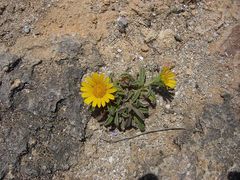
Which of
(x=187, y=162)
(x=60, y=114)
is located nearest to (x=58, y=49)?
(x=60, y=114)

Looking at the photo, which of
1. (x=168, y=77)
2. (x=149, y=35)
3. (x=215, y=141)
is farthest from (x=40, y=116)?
(x=215, y=141)

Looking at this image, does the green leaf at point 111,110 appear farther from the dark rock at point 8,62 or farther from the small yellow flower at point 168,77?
the dark rock at point 8,62

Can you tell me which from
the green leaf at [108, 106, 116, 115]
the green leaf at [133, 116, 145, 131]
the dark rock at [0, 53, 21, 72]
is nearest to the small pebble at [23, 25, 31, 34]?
the dark rock at [0, 53, 21, 72]

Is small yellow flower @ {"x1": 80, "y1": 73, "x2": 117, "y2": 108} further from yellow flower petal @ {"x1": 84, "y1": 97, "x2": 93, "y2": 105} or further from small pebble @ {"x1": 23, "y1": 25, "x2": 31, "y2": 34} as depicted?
small pebble @ {"x1": 23, "y1": 25, "x2": 31, "y2": 34}

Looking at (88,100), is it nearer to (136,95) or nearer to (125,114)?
(125,114)

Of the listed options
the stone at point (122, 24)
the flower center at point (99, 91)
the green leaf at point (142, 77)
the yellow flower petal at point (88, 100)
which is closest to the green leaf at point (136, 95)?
the green leaf at point (142, 77)

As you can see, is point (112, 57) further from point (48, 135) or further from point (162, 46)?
point (48, 135)
